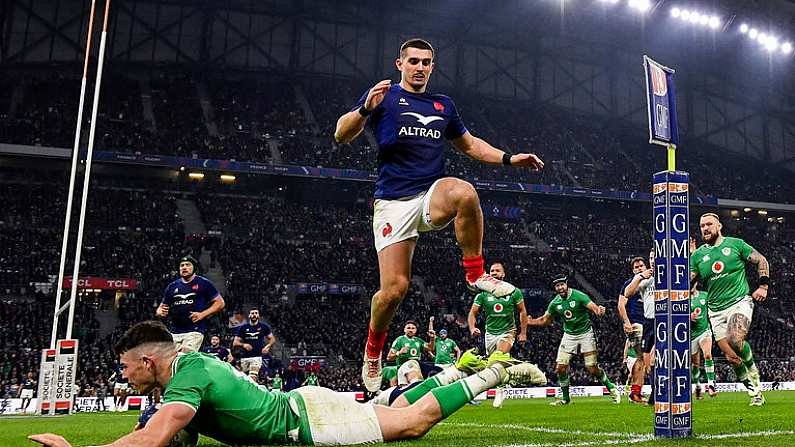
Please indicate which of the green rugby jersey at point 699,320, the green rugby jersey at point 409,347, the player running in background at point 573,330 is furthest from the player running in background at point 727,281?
the green rugby jersey at point 409,347

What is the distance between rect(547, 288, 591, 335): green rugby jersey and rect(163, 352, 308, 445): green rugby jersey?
9934mm

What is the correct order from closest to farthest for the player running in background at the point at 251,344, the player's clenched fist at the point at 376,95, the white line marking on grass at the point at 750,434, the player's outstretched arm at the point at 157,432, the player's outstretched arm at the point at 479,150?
the player's outstretched arm at the point at 157,432 → the white line marking on grass at the point at 750,434 → the player's clenched fist at the point at 376,95 → the player's outstretched arm at the point at 479,150 → the player running in background at the point at 251,344

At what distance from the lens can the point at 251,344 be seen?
15.7 meters

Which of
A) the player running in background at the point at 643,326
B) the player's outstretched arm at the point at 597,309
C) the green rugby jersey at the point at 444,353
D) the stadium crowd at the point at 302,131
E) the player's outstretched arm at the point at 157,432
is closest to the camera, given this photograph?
the player's outstretched arm at the point at 157,432

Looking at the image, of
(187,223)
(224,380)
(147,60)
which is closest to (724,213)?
(187,223)

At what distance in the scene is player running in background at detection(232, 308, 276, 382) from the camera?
1559 centimetres

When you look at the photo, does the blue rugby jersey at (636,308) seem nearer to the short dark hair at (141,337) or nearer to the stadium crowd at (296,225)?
the stadium crowd at (296,225)

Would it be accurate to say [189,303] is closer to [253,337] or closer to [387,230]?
[253,337]

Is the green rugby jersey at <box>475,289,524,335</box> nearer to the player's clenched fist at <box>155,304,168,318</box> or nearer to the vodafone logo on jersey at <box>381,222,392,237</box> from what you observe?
the player's clenched fist at <box>155,304,168,318</box>

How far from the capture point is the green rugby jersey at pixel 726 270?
9.90 metres

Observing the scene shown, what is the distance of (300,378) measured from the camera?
72.5ft

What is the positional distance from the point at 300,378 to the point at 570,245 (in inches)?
910

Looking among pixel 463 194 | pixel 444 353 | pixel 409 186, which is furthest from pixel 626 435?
pixel 444 353

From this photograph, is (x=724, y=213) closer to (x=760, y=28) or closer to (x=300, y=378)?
(x=760, y=28)
